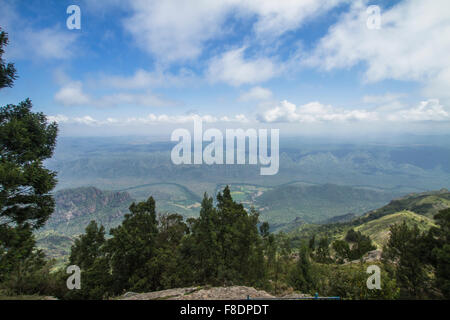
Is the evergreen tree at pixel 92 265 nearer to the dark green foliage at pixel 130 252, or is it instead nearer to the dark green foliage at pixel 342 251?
the dark green foliage at pixel 130 252

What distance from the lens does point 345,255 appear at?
133 ft

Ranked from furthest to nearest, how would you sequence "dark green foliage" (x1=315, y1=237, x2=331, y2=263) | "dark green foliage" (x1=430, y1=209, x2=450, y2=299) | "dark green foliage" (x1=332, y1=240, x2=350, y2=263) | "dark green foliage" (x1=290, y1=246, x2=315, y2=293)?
"dark green foliage" (x1=332, y1=240, x2=350, y2=263), "dark green foliage" (x1=315, y1=237, x2=331, y2=263), "dark green foliage" (x1=290, y1=246, x2=315, y2=293), "dark green foliage" (x1=430, y1=209, x2=450, y2=299)

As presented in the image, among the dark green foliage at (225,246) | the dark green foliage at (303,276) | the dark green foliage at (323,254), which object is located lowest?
the dark green foliage at (323,254)

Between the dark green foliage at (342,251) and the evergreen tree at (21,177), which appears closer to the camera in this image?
the evergreen tree at (21,177)

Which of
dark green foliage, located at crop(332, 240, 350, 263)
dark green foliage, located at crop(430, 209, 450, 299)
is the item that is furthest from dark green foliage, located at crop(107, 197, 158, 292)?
dark green foliage, located at crop(332, 240, 350, 263)

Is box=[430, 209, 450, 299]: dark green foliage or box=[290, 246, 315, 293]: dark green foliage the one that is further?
box=[290, 246, 315, 293]: dark green foliage

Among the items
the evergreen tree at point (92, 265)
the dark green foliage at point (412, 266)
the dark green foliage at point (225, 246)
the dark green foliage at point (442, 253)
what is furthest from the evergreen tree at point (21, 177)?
the dark green foliage at point (412, 266)

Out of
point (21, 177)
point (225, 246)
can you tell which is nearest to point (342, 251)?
point (225, 246)

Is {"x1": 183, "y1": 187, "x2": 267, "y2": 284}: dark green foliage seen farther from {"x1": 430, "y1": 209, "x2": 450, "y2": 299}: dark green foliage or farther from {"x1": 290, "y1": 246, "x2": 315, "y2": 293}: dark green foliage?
{"x1": 430, "y1": 209, "x2": 450, "y2": 299}: dark green foliage

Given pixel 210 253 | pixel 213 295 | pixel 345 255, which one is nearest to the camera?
pixel 213 295
